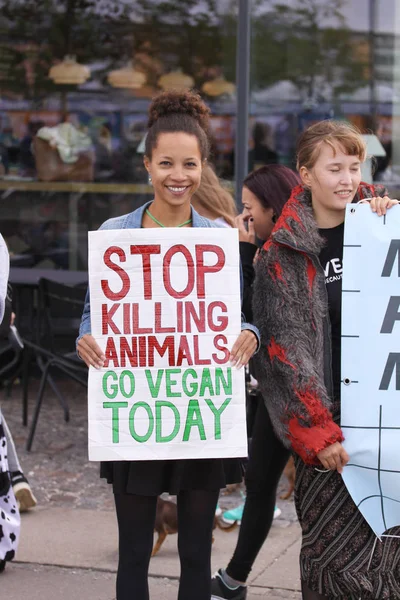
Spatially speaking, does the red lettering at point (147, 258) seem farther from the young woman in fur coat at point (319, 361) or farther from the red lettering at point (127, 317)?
the young woman in fur coat at point (319, 361)

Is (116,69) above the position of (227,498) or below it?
above

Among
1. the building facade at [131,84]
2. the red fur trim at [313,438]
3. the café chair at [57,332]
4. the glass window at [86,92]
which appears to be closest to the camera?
the red fur trim at [313,438]

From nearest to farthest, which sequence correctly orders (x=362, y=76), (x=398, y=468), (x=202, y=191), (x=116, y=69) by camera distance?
(x=398, y=468)
(x=202, y=191)
(x=362, y=76)
(x=116, y=69)

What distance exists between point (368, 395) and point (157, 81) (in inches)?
262

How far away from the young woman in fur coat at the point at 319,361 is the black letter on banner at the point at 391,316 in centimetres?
16

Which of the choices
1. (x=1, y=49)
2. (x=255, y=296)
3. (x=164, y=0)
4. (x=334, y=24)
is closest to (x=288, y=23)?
(x=334, y=24)

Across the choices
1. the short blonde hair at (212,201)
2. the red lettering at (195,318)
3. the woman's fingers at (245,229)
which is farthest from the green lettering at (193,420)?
the short blonde hair at (212,201)

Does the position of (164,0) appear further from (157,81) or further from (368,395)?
(368,395)

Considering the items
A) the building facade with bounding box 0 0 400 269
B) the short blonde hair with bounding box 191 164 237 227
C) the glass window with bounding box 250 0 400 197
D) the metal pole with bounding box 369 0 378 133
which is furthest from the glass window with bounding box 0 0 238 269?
the short blonde hair with bounding box 191 164 237 227

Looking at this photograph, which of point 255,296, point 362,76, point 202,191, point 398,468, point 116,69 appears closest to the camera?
point 398,468

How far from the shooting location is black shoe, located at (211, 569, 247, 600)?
13.1 feet

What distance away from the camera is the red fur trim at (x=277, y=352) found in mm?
3222

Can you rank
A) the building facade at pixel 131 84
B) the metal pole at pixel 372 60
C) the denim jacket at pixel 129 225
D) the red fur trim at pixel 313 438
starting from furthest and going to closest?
the building facade at pixel 131 84 < the metal pole at pixel 372 60 < the denim jacket at pixel 129 225 < the red fur trim at pixel 313 438

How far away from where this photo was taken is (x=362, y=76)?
8.74 m
